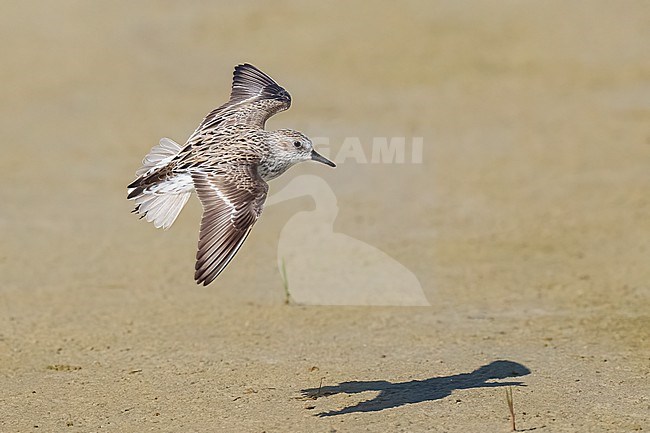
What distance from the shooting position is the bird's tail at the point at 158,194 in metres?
5.97

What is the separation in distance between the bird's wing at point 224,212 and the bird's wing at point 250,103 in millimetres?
874

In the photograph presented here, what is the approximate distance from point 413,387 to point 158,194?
70.1 inches

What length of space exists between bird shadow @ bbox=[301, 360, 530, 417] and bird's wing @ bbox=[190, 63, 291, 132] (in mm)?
1730

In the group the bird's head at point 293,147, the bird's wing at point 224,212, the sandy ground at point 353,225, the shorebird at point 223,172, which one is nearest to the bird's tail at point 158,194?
the shorebird at point 223,172

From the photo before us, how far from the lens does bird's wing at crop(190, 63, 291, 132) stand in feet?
21.7

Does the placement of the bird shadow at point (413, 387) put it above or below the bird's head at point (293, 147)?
below

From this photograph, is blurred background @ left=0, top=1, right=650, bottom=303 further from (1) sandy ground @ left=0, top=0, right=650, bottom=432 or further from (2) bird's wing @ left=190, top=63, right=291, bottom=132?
(2) bird's wing @ left=190, top=63, right=291, bottom=132

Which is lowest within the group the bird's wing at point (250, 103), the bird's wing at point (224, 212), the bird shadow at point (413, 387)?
the bird shadow at point (413, 387)

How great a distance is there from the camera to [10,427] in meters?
5.27

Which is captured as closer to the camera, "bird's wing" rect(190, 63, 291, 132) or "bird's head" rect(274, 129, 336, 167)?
"bird's head" rect(274, 129, 336, 167)

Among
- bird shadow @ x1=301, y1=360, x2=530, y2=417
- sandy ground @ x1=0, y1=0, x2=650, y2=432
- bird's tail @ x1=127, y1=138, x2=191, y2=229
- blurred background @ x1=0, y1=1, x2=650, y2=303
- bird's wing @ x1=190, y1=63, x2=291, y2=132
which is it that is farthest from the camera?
blurred background @ x1=0, y1=1, x2=650, y2=303

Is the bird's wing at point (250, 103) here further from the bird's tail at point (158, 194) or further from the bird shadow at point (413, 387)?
the bird shadow at point (413, 387)

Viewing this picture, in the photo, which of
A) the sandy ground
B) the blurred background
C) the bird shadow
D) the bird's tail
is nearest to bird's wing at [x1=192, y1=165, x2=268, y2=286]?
the bird's tail

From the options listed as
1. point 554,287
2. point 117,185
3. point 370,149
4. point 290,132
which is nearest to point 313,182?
point 370,149
